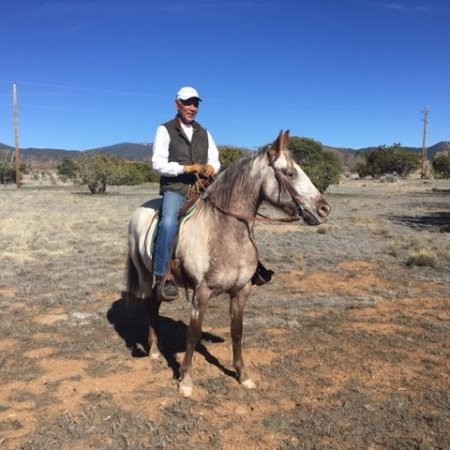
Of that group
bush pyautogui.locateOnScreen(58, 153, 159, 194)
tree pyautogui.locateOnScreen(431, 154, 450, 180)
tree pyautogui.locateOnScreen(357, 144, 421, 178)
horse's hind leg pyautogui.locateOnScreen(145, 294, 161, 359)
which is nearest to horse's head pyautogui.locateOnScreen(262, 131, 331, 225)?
horse's hind leg pyautogui.locateOnScreen(145, 294, 161, 359)

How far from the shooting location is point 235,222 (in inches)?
186

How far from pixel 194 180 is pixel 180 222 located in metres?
0.55

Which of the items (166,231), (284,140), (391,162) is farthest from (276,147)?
(391,162)

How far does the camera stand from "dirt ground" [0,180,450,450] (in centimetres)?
415

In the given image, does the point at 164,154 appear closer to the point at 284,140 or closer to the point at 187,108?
the point at 187,108

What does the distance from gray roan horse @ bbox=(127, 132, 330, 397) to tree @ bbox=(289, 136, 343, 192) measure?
2750cm

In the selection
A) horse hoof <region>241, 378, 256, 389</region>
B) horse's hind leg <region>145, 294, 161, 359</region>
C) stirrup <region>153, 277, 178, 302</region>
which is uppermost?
stirrup <region>153, 277, 178, 302</region>

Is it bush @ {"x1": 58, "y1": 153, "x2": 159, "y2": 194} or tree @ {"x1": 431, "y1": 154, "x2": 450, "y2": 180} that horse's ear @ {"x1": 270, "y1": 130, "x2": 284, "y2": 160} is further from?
tree @ {"x1": 431, "y1": 154, "x2": 450, "y2": 180}

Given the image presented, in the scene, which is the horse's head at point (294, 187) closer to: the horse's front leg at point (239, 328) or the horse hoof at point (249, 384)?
the horse's front leg at point (239, 328)

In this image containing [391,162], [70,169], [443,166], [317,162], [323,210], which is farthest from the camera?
[391,162]

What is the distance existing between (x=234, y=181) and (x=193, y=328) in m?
1.50

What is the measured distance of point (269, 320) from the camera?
7.21 metres

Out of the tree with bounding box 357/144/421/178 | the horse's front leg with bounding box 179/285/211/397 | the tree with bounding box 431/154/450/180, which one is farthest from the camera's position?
the tree with bounding box 357/144/421/178

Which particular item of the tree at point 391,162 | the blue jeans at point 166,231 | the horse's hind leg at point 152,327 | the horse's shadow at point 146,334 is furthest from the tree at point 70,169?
the tree at point 391,162
